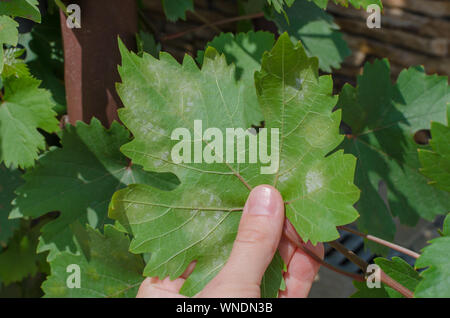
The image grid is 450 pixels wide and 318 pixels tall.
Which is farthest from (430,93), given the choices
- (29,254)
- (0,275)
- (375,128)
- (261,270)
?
(0,275)

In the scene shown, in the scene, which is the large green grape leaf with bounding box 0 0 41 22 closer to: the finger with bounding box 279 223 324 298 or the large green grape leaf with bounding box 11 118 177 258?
the large green grape leaf with bounding box 11 118 177 258

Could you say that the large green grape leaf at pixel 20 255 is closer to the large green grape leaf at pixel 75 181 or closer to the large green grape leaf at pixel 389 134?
the large green grape leaf at pixel 75 181

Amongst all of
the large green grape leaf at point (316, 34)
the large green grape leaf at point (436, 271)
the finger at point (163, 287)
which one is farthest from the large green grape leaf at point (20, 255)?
the large green grape leaf at point (436, 271)

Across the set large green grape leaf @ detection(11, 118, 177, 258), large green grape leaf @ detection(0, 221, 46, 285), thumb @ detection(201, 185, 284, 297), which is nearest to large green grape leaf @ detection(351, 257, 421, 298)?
thumb @ detection(201, 185, 284, 297)

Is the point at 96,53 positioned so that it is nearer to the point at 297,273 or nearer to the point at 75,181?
the point at 75,181

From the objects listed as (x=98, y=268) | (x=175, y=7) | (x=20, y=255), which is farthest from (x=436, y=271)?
(x=20, y=255)
